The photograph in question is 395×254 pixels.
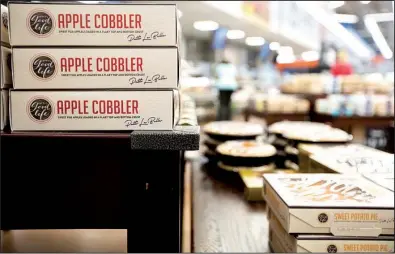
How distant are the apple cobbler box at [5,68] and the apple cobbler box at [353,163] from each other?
3.85ft

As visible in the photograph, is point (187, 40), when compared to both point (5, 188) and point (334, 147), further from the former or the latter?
point (5, 188)

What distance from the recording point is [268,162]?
2.11 meters

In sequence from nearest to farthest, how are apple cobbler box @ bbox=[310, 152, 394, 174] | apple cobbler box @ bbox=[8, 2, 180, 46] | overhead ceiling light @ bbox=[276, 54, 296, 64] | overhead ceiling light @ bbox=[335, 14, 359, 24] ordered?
apple cobbler box @ bbox=[8, 2, 180, 46] < apple cobbler box @ bbox=[310, 152, 394, 174] < overhead ceiling light @ bbox=[335, 14, 359, 24] < overhead ceiling light @ bbox=[276, 54, 296, 64]

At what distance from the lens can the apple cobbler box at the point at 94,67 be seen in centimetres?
102

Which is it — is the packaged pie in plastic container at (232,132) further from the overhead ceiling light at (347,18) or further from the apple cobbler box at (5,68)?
the overhead ceiling light at (347,18)

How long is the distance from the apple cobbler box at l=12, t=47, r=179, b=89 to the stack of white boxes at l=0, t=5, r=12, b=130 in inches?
1.9

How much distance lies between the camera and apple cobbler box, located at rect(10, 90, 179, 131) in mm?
1031

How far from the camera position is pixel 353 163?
167 centimetres

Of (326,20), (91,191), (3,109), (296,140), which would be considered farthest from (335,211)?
(326,20)

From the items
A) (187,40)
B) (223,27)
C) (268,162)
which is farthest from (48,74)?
(187,40)

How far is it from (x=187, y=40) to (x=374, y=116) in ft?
23.7

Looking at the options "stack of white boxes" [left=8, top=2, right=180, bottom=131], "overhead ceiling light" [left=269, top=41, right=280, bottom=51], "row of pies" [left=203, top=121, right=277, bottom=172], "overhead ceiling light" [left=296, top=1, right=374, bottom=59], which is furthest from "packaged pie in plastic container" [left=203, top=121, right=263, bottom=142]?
"overhead ceiling light" [left=269, top=41, right=280, bottom=51]

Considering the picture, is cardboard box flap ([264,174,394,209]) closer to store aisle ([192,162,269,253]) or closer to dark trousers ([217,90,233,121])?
store aisle ([192,162,269,253])
